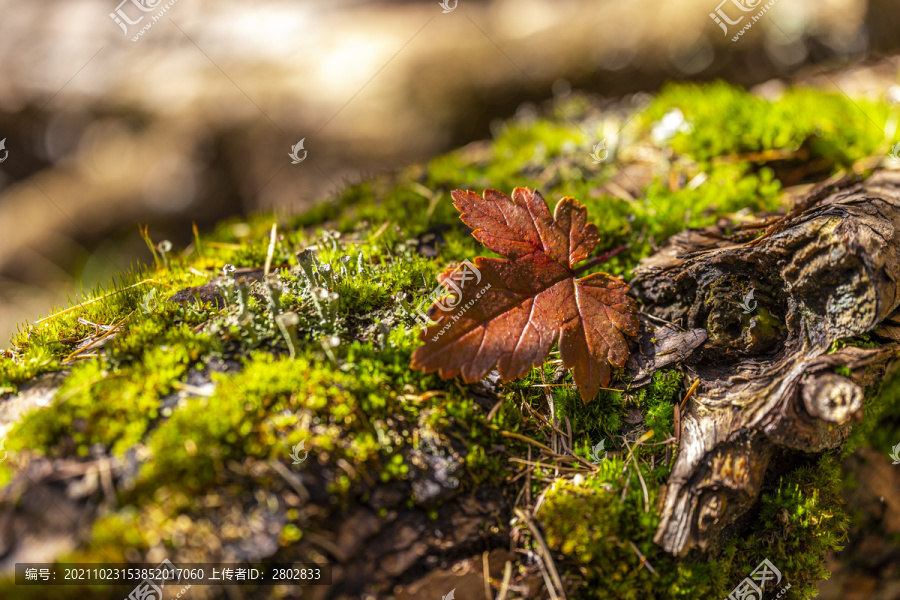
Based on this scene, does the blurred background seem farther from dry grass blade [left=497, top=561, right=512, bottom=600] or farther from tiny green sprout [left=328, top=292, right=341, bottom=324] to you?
dry grass blade [left=497, top=561, right=512, bottom=600]

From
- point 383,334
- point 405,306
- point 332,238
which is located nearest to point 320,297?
point 383,334

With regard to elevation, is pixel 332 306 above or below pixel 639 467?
above

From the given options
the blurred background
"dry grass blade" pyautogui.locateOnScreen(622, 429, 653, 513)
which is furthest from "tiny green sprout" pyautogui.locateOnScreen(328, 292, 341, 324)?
the blurred background

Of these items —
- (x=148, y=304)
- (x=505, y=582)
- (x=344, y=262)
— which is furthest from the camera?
(x=344, y=262)

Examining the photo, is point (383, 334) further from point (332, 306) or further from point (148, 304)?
point (148, 304)

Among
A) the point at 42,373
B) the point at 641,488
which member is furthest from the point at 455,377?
the point at 42,373
